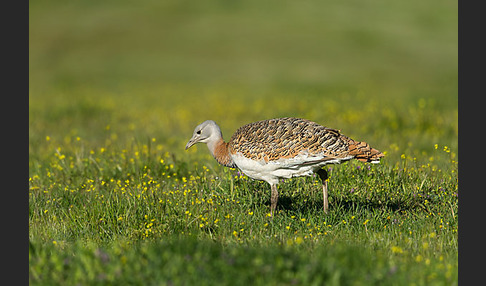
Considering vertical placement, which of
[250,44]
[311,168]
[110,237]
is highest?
[250,44]

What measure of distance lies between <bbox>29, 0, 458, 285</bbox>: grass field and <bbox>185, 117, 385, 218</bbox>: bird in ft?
1.82

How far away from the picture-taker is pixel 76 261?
16.4 ft

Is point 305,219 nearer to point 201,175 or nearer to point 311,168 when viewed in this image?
point 311,168

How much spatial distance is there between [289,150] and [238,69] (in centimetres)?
1819

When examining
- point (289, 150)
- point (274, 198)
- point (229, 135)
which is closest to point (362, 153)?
point (289, 150)

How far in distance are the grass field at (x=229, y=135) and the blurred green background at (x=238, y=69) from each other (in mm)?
103

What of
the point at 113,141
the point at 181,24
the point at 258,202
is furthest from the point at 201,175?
the point at 181,24

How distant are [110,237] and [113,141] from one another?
680cm

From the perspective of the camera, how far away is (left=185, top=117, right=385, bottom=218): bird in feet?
22.8

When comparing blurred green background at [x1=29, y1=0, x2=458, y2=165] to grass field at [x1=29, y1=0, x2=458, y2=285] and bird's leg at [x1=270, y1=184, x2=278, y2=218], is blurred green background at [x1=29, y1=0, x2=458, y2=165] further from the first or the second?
bird's leg at [x1=270, y1=184, x2=278, y2=218]

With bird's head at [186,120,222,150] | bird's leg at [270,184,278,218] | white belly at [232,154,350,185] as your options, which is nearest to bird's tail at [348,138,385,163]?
white belly at [232,154,350,185]

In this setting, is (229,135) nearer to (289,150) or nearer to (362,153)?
(289,150)

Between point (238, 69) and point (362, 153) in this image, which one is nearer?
point (362, 153)

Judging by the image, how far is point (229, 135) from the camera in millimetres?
14188
